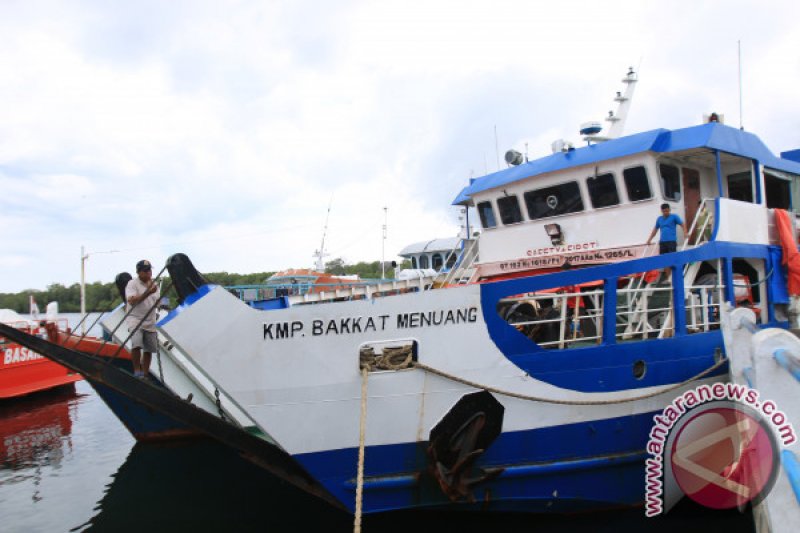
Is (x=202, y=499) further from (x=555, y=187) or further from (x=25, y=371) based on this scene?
(x=25, y=371)

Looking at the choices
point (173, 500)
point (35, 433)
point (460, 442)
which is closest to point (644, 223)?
point (460, 442)

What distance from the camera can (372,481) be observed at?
209 inches

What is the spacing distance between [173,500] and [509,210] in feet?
20.4

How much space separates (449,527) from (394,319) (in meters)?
2.53

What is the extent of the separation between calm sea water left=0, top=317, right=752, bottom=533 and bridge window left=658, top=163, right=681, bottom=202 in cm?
379

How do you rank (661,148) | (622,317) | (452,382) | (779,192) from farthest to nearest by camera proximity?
(779,192) → (661,148) → (622,317) → (452,382)

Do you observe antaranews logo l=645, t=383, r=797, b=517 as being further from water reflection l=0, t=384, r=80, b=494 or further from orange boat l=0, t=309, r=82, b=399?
orange boat l=0, t=309, r=82, b=399

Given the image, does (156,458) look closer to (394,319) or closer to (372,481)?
(372,481)

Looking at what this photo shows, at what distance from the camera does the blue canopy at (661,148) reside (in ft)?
24.1

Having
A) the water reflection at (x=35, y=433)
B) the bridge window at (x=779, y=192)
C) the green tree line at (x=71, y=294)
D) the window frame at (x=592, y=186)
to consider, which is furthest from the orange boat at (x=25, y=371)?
the green tree line at (x=71, y=294)

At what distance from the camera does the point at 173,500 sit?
8.04 meters

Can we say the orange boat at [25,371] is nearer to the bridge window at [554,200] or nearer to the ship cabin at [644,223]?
the ship cabin at [644,223]

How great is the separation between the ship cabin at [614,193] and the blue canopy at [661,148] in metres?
0.01

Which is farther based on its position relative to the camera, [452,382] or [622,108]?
[622,108]
